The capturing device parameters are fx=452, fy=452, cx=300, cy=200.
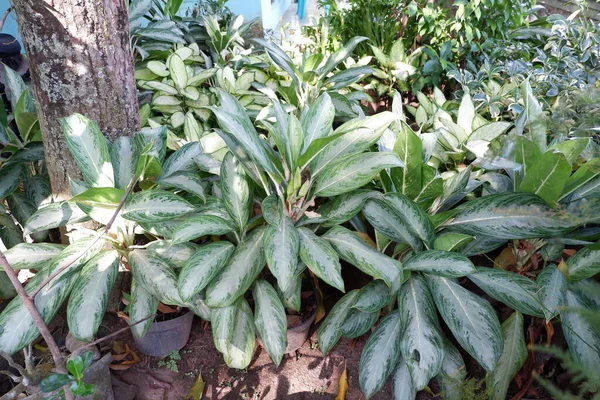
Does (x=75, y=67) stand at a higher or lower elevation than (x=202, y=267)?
higher

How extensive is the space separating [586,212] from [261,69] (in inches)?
76.5

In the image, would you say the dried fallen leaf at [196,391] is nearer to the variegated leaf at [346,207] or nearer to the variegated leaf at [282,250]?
the variegated leaf at [282,250]

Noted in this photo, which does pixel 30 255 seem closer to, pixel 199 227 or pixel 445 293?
pixel 199 227

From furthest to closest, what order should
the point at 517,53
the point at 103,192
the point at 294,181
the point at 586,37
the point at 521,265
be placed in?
the point at 517,53, the point at 586,37, the point at 521,265, the point at 294,181, the point at 103,192

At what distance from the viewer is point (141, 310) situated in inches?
54.7

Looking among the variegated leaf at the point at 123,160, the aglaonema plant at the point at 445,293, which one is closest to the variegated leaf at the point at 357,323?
the aglaonema plant at the point at 445,293

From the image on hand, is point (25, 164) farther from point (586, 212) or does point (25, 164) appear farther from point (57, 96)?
point (586, 212)

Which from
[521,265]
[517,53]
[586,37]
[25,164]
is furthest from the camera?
[517,53]

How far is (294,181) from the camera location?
4.57ft

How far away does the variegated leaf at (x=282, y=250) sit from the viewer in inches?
47.9

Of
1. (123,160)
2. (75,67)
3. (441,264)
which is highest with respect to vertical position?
(75,67)

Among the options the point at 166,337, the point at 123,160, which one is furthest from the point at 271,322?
the point at 123,160

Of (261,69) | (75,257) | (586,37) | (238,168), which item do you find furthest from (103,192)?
(586,37)

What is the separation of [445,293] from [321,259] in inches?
15.6
